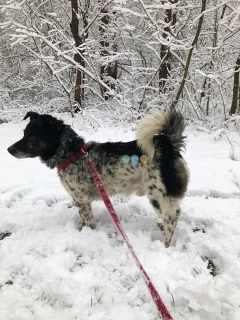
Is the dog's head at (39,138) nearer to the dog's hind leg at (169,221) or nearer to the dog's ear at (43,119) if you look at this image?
the dog's ear at (43,119)

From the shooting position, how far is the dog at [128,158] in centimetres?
279

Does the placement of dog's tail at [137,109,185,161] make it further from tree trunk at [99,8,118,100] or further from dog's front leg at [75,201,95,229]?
tree trunk at [99,8,118,100]

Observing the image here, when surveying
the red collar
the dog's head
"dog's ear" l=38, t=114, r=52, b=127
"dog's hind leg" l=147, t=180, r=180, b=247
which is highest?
"dog's ear" l=38, t=114, r=52, b=127

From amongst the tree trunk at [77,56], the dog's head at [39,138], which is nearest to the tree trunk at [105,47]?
the tree trunk at [77,56]

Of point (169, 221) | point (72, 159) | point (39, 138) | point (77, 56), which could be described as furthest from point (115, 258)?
point (77, 56)

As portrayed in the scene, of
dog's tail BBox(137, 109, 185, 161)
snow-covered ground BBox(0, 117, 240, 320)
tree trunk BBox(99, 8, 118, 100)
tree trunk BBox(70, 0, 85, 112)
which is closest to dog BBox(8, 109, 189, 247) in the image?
dog's tail BBox(137, 109, 185, 161)

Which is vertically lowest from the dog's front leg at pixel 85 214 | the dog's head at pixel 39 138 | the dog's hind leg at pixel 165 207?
the dog's front leg at pixel 85 214

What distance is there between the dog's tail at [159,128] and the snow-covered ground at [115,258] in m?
1.00

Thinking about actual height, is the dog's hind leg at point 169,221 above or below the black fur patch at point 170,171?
below

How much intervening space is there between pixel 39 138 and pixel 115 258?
1.59m

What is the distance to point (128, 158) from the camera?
299 cm

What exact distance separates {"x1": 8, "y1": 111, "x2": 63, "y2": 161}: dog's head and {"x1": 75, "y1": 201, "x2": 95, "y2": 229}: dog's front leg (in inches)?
28.5

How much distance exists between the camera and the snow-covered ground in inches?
82.9

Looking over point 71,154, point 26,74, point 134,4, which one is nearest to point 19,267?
point 71,154
